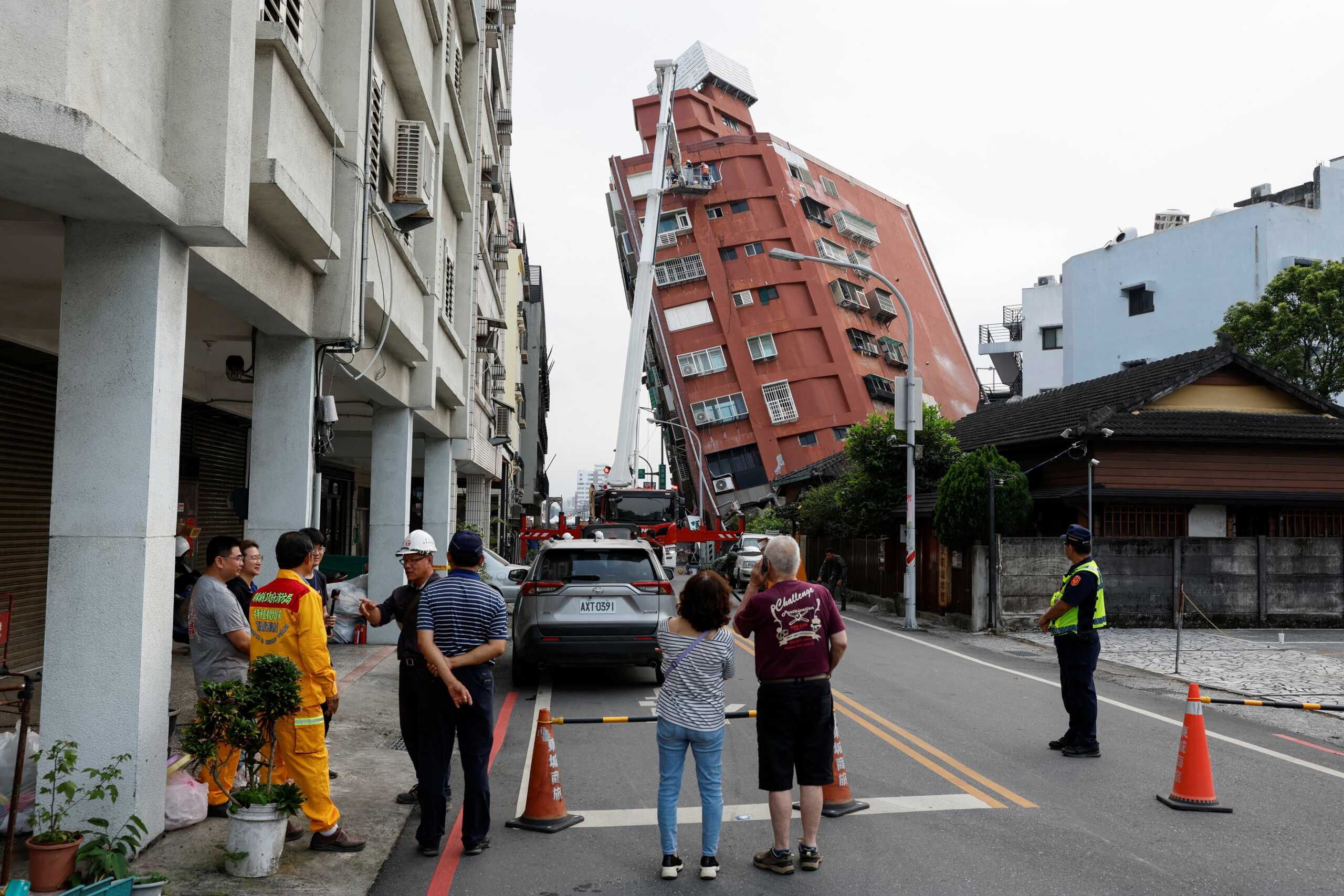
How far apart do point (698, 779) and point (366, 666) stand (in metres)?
8.99

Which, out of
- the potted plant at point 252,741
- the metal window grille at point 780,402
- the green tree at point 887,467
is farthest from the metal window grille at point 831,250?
the potted plant at point 252,741

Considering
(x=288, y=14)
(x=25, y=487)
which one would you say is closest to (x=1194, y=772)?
(x=288, y=14)

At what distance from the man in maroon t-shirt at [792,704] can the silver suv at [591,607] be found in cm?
580

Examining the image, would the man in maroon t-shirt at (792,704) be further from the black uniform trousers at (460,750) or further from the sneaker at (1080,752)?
the sneaker at (1080,752)

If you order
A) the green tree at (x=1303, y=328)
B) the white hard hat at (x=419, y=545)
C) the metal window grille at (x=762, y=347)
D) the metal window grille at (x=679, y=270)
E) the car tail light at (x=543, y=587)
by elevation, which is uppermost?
the metal window grille at (x=679, y=270)

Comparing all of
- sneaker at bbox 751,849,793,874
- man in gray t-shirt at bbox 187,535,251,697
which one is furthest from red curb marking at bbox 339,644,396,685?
sneaker at bbox 751,849,793,874

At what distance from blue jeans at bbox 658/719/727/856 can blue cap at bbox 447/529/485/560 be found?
4.87 feet

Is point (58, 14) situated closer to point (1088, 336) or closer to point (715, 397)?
point (1088, 336)

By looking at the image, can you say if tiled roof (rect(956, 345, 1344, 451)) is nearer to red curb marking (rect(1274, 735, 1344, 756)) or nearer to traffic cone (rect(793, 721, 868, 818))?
red curb marking (rect(1274, 735, 1344, 756))

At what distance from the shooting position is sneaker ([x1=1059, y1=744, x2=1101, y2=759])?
872 centimetres

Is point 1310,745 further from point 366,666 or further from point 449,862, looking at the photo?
point 366,666

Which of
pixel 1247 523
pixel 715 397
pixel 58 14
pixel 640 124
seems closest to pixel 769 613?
pixel 58 14

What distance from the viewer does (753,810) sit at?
708 centimetres

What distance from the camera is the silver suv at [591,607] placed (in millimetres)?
11531
